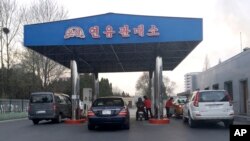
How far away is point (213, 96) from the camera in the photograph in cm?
1838

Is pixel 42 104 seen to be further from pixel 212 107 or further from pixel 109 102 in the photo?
pixel 212 107

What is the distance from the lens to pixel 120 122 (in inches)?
703

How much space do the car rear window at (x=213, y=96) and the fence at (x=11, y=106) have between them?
65.4 feet

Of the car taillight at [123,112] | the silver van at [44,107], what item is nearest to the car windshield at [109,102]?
the car taillight at [123,112]

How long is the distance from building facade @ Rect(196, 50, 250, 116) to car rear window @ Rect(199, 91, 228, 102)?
20.1ft

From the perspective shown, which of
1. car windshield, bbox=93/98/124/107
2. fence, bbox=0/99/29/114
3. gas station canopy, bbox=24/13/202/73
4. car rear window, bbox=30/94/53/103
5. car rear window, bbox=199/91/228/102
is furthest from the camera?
fence, bbox=0/99/29/114

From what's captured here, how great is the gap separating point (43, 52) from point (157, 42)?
25.8ft

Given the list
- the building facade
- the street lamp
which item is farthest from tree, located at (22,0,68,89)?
the building facade

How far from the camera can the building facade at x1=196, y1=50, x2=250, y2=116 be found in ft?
83.5

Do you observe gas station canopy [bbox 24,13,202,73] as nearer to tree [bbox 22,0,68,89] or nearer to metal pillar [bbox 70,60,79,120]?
metal pillar [bbox 70,60,79,120]

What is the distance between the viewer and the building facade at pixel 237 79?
2544 cm

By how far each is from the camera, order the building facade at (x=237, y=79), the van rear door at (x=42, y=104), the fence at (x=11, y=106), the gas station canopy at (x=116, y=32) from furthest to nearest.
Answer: the fence at (x=11, y=106) → the building facade at (x=237, y=79) → the van rear door at (x=42, y=104) → the gas station canopy at (x=116, y=32)

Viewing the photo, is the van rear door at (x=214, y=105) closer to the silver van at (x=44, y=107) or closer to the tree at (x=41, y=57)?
the silver van at (x=44, y=107)

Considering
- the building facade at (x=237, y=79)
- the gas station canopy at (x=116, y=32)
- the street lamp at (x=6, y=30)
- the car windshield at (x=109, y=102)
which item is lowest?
the car windshield at (x=109, y=102)
